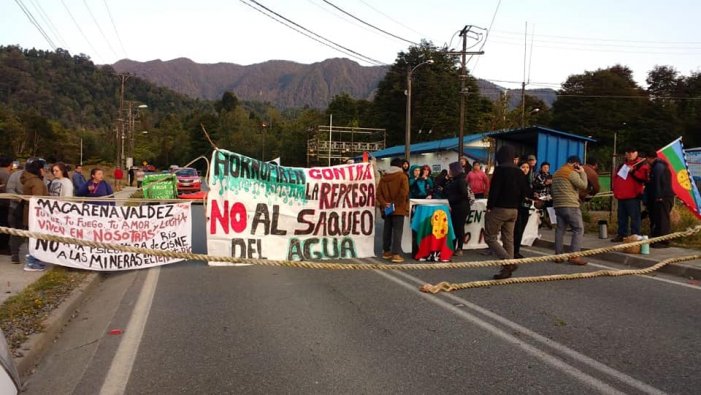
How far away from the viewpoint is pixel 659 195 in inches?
428

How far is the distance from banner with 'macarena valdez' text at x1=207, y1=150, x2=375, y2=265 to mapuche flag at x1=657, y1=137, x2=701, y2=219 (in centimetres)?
602

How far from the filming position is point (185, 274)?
8.88 m

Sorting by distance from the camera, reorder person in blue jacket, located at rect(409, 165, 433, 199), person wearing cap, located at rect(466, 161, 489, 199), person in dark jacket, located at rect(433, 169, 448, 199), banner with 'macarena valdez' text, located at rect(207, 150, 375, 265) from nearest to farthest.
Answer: banner with 'macarena valdez' text, located at rect(207, 150, 375, 265) → person in blue jacket, located at rect(409, 165, 433, 199) → person wearing cap, located at rect(466, 161, 489, 199) → person in dark jacket, located at rect(433, 169, 448, 199)

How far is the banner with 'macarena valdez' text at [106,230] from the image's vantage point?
8.73 m

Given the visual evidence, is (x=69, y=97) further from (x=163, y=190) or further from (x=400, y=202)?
(x=400, y=202)

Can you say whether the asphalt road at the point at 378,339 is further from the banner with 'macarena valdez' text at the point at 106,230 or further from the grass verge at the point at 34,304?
the banner with 'macarena valdez' text at the point at 106,230

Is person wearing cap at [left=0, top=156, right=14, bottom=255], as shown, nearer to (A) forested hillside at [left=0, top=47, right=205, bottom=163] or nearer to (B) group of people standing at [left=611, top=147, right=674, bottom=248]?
(B) group of people standing at [left=611, top=147, right=674, bottom=248]

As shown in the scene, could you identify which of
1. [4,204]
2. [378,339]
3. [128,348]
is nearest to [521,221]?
[378,339]

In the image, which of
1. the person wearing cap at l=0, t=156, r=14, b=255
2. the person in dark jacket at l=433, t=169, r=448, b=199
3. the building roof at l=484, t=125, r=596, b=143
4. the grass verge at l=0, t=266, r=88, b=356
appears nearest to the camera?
the grass verge at l=0, t=266, r=88, b=356

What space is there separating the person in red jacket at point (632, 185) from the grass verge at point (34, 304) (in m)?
10.1

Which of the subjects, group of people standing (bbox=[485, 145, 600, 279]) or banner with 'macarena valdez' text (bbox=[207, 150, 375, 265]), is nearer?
group of people standing (bbox=[485, 145, 600, 279])

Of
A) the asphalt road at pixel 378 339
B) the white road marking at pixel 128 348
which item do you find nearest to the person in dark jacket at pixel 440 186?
the asphalt road at pixel 378 339

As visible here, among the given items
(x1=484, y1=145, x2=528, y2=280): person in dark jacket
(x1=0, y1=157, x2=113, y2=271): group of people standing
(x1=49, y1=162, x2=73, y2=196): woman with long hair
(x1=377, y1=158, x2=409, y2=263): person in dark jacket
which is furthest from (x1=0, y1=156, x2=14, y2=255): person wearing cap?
(x1=484, y1=145, x2=528, y2=280): person in dark jacket

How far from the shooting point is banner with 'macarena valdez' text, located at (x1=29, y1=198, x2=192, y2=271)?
873 centimetres
